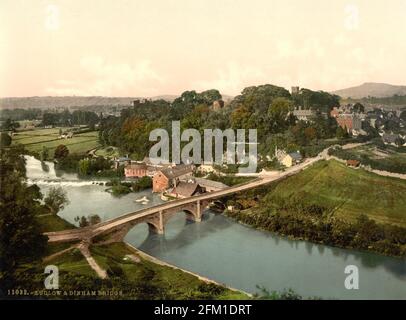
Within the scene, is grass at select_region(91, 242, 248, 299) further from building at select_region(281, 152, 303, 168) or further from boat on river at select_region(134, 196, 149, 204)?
building at select_region(281, 152, 303, 168)

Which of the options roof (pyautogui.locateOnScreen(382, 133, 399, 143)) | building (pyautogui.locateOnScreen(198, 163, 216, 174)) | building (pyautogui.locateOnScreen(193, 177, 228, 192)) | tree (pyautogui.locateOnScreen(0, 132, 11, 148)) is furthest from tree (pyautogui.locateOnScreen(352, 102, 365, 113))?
tree (pyautogui.locateOnScreen(0, 132, 11, 148))

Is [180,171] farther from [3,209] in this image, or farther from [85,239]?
[3,209]

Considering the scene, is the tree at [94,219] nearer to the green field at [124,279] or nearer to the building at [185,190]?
the green field at [124,279]

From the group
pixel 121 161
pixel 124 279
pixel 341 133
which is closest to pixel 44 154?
pixel 121 161

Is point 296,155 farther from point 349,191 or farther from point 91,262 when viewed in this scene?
point 91,262

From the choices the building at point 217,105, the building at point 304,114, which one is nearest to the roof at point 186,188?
the building at point 217,105

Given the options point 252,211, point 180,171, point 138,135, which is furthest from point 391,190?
A: point 138,135
